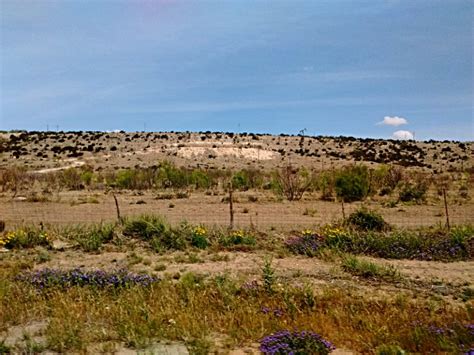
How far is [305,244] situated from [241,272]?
2.59 meters

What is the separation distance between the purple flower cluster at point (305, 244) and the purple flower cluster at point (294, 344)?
5.40 metres

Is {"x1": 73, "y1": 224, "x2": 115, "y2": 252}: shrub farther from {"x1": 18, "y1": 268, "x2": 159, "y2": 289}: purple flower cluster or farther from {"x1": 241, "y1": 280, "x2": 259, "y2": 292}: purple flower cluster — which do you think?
{"x1": 241, "y1": 280, "x2": 259, "y2": 292}: purple flower cluster

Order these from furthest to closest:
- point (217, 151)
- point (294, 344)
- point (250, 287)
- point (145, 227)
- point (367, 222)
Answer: point (217, 151) → point (367, 222) → point (145, 227) → point (250, 287) → point (294, 344)

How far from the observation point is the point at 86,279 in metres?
8.51

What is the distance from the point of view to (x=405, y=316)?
665 cm

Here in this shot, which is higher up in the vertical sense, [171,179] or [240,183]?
[171,179]

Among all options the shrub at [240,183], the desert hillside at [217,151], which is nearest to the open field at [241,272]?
the shrub at [240,183]

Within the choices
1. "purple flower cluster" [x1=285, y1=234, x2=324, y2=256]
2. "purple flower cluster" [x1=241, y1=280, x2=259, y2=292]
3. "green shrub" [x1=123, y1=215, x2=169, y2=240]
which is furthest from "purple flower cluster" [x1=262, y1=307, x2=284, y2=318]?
"green shrub" [x1=123, y1=215, x2=169, y2=240]

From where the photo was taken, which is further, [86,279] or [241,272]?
[241,272]

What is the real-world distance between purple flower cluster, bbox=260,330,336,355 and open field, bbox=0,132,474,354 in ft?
0.08

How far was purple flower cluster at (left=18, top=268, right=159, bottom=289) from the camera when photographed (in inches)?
327

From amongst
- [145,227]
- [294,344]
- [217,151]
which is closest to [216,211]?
[145,227]

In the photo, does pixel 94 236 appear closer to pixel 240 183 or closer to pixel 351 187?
pixel 351 187

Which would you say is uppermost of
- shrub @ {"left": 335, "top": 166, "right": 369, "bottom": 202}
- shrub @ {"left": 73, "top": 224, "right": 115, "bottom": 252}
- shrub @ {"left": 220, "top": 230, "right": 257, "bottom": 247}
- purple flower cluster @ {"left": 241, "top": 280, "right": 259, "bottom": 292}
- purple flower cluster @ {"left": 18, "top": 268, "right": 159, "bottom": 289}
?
shrub @ {"left": 335, "top": 166, "right": 369, "bottom": 202}
